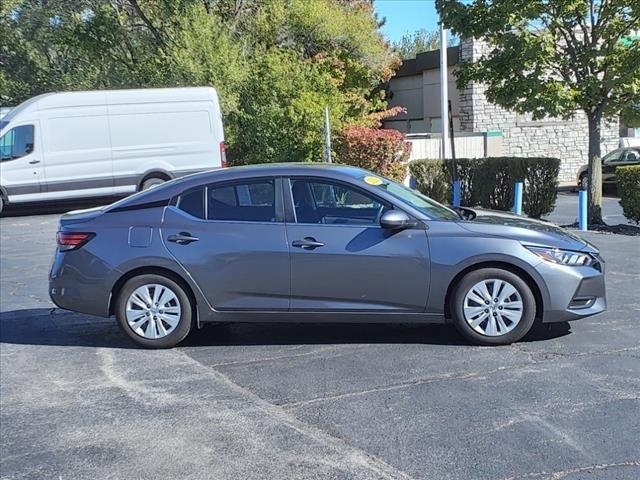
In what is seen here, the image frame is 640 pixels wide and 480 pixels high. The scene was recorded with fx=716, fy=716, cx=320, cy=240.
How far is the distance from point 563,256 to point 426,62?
22.9 meters

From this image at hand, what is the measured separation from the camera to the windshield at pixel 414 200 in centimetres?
605

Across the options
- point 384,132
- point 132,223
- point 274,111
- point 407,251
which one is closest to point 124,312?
point 132,223

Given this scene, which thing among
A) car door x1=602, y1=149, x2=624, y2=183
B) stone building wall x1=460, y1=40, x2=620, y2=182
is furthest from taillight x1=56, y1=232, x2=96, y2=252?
car door x1=602, y1=149, x2=624, y2=183

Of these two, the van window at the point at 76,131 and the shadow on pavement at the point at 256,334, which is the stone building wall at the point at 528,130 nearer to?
the van window at the point at 76,131

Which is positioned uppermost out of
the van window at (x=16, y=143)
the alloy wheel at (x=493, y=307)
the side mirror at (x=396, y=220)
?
the van window at (x=16, y=143)

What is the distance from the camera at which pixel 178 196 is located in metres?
6.23

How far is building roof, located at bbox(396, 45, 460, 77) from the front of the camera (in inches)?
1008

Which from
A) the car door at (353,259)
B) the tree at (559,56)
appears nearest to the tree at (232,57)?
the tree at (559,56)

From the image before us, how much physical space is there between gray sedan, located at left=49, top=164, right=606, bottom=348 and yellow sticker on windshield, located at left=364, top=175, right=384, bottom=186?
17mm

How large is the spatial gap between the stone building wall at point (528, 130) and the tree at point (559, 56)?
11.0m

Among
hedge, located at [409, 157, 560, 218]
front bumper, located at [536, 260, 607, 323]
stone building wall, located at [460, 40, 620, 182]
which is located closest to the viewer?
front bumper, located at [536, 260, 607, 323]

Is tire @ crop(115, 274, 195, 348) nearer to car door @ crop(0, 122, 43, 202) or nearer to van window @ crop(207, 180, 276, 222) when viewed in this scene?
van window @ crop(207, 180, 276, 222)

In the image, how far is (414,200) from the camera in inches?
247

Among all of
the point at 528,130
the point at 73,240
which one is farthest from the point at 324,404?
the point at 528,130
